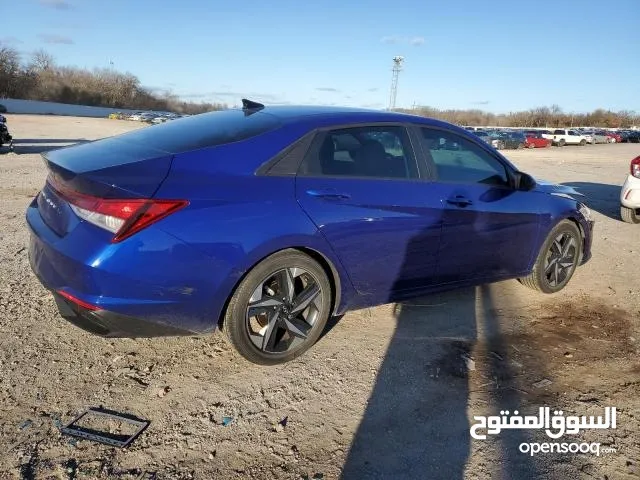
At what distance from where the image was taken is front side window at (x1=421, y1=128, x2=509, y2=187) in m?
3.70

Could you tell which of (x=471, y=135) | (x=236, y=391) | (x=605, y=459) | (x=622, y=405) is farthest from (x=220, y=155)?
(x=622, y=405)

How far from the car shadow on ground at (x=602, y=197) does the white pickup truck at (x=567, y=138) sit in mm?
38370

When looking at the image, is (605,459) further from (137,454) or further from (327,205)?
(137,454)

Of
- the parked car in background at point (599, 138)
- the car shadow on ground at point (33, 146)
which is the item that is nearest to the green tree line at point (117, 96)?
the parked car in background at point (599, 138)

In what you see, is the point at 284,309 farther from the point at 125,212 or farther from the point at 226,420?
the point at 125,212

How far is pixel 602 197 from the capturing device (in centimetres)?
1133

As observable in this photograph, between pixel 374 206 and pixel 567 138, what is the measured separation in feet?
175

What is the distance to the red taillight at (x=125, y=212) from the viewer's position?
2.43 meters

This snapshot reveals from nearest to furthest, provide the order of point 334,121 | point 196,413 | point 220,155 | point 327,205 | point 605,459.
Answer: point 605,459, point 196,413, point 220,155, point 327,205, point 334,121

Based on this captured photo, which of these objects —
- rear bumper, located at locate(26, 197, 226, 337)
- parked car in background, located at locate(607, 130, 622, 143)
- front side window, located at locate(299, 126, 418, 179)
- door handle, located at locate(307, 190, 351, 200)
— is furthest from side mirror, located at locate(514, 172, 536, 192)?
parked car in background, located at locate(607, 130, 622, 143)

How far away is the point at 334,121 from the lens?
332 centimetres

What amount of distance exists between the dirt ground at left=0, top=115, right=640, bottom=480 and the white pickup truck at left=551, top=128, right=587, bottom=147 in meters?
49.8

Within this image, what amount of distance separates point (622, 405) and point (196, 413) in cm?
248

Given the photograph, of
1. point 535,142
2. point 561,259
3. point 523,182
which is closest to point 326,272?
point 523,182
